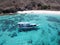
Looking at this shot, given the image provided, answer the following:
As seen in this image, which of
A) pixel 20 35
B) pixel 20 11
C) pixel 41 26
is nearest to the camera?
pixel 20 35

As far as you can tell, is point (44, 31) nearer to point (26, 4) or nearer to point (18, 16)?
point (18, 16)

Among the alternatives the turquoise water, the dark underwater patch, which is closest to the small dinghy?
the turquoise water

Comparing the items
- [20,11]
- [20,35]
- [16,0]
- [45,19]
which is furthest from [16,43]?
[16,0]

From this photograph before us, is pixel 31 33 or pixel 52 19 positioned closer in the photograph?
pixel 31 33

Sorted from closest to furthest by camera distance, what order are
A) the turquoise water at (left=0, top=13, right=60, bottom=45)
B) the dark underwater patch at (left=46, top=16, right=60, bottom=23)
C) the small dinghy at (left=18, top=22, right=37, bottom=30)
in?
the turquoise water at (left=0, top=13, right=60, bottom=45), the small dinghy at (left=18, top=22, right=37, bottom=30), the dark underwater patch at (left=46, top=16, right=60, bottom=23)

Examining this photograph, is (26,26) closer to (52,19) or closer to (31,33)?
(31,33)

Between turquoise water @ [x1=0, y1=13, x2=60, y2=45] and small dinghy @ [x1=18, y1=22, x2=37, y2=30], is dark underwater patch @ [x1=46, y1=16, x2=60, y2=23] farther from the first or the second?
small dinghy @ [x1=18, y1=22, x2=37, y2=30]

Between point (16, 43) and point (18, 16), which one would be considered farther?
point (18, 16)

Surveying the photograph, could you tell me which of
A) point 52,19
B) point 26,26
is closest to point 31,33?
point 26,26

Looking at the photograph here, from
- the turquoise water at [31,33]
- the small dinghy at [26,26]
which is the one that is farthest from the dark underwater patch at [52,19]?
the small dinghy at [26,26]
